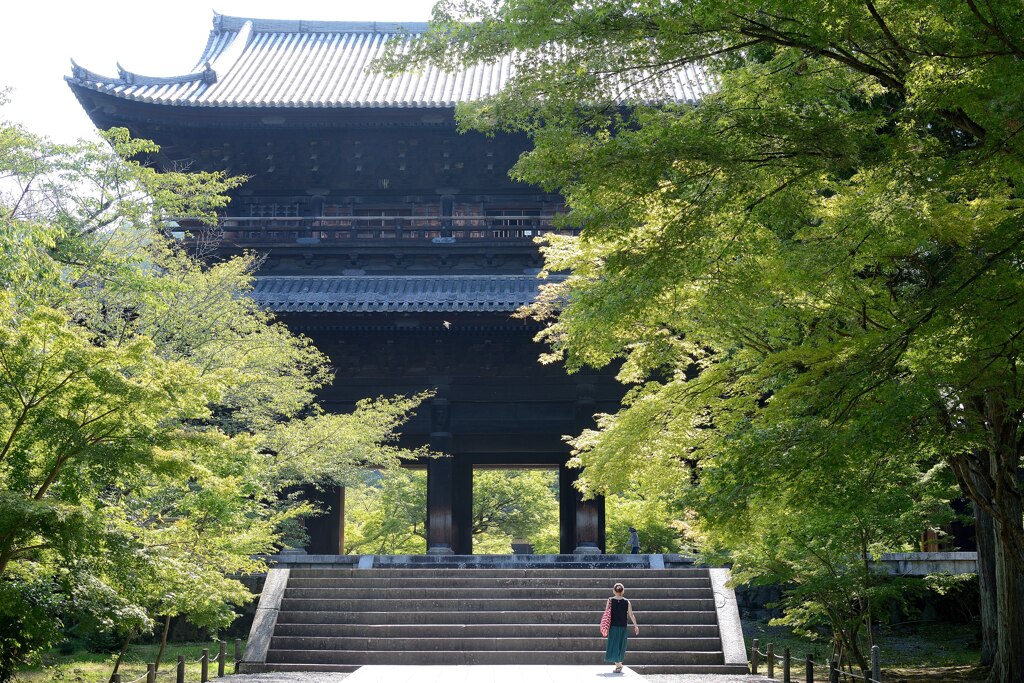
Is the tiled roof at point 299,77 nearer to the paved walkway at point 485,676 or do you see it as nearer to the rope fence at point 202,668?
the rope fence at point 202,668

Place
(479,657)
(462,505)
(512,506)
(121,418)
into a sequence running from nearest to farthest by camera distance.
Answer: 1. (121,418)
2. (479,657)
3. (462,505)
4. (512,506)

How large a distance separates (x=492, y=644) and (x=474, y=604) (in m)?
1.30

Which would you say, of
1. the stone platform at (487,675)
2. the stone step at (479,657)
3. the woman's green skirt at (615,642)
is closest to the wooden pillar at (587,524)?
the stone step at (479,657)

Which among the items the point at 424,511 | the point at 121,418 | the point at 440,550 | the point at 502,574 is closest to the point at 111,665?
the point at 502,574

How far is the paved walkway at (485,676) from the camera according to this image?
37.3 ft

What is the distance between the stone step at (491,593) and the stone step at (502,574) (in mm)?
536

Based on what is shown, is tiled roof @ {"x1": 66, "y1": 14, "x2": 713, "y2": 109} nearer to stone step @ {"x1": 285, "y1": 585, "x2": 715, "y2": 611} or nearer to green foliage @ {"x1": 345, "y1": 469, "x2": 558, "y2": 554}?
stone step @ {"x1": 285, "y1": 585, "x2": 715, "y2": 611}

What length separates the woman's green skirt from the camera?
12.5m

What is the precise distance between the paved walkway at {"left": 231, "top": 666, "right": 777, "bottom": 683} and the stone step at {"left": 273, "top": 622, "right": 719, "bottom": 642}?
54.5 inches

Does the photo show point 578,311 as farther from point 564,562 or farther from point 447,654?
point 564,562

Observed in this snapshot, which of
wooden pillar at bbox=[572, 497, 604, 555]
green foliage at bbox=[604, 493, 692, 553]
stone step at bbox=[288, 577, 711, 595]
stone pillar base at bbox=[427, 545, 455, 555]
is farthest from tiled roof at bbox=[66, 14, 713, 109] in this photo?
stone step at bbox=[288, 577, 711, 595]

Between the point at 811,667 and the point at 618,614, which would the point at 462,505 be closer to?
the point at 618,614

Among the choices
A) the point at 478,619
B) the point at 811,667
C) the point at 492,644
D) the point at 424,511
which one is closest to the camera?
the point at 811,667

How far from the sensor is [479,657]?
14516 mm
